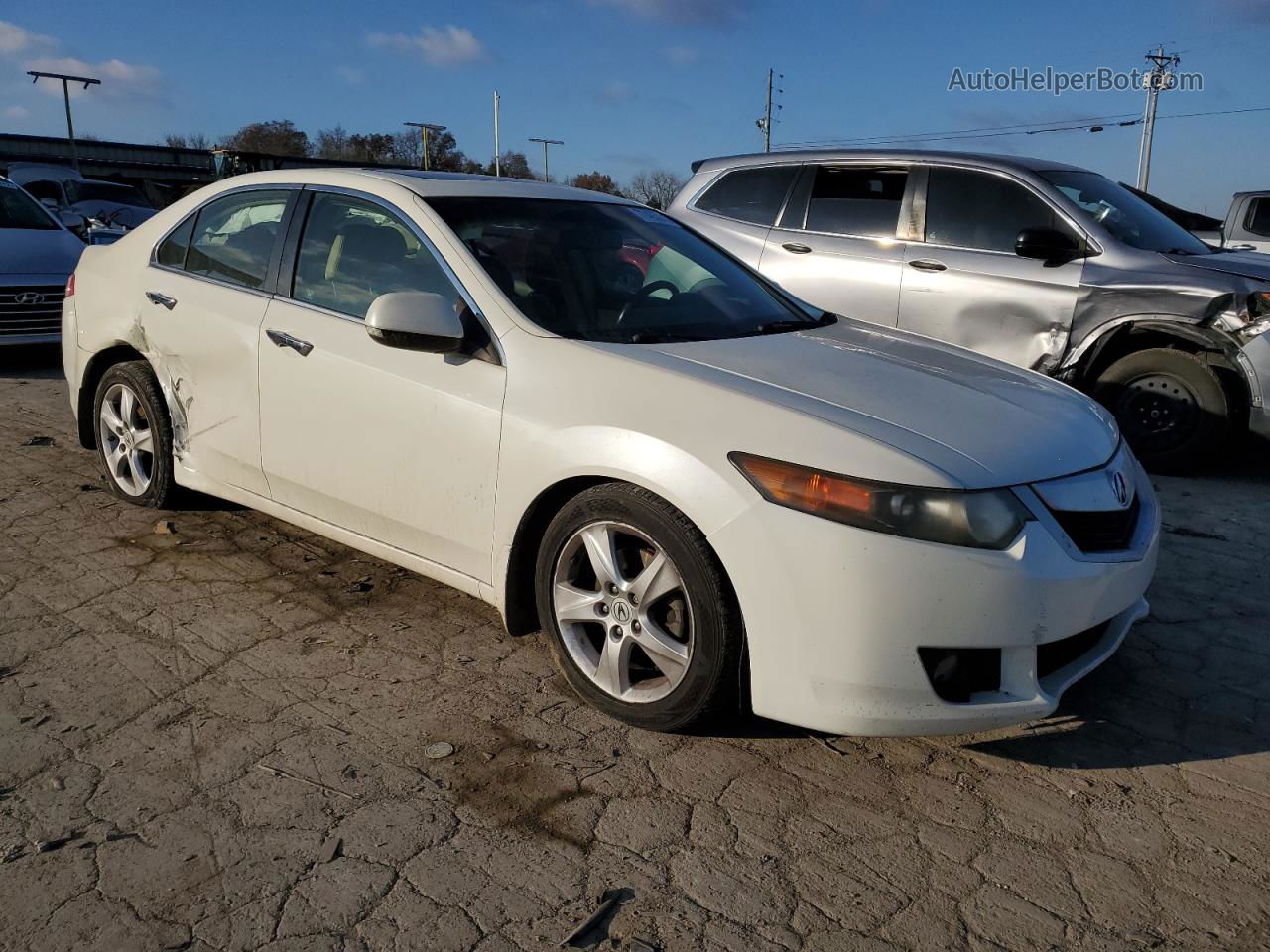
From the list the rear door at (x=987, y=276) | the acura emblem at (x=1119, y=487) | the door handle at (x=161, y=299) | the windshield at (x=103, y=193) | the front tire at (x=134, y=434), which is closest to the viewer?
the acura emblem at (x=1119, y=487)

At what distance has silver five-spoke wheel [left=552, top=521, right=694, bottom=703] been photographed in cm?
301

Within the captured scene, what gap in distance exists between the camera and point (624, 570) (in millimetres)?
3109

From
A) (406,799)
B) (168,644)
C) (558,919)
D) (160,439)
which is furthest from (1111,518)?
(160,439)

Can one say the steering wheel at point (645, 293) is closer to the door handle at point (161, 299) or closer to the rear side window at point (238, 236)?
the rear side window at point (238, 236)

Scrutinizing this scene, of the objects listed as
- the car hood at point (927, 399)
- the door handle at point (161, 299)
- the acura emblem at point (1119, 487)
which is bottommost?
the acura emblem at point (1119, 487)

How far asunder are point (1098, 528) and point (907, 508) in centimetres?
69

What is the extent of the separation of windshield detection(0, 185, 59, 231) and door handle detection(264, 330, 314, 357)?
706 cm

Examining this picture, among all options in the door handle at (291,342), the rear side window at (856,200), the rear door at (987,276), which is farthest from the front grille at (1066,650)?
the rear side window at (856,200)

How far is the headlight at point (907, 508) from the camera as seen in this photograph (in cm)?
269

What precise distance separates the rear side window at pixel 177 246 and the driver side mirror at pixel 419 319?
175 centimetres

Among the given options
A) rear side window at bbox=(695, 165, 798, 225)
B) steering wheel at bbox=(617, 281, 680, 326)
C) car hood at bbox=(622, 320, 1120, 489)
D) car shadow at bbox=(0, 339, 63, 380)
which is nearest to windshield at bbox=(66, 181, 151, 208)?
car shadow at bbox=(0, 339, 63, 380)

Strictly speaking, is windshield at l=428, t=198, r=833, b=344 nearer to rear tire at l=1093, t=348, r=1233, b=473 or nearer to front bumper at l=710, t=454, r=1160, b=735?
front bumper at l=710, t=454, r=1160, b=735

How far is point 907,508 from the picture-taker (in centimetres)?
Answer: 269

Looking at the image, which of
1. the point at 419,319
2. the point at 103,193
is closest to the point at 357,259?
the point at 419,319
